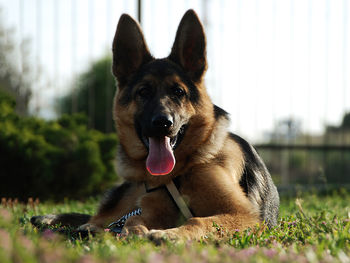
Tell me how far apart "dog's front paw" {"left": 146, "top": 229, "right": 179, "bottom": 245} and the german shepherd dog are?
0.28m

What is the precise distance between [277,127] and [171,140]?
5.47 meters

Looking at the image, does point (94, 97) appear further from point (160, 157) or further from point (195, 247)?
point (195, 247)

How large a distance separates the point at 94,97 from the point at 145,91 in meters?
5.96

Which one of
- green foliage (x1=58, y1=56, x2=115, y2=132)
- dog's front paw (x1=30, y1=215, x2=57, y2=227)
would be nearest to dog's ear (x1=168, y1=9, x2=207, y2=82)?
dog's front paw (x1=30, y1=215, x2=57, y2=227)

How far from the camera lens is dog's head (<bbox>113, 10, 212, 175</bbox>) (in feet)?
11.3

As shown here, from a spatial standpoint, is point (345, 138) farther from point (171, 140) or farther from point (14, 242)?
point (14, 242)

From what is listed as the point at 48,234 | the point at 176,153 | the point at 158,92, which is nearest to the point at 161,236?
the point at 48,234

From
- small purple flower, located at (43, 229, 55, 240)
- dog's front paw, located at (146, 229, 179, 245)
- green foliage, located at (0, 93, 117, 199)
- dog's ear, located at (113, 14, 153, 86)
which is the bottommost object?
green foliage, located at (0, 93, 117, 199)

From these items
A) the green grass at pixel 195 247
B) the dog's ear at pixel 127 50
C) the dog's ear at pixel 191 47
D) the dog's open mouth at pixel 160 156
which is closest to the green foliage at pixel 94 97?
the dog's ear at pixel 127 50

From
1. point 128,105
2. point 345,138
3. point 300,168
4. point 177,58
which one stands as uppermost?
point 177,58

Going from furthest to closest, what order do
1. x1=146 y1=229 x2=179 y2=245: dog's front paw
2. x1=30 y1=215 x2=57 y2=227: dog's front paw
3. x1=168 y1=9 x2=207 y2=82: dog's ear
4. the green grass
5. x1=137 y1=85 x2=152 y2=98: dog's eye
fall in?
x1=168 y1=9 x2=207 y2=82: dog's ear, x1=137 y1=85 x2=152 y2=98: dog's eye, x1=30 y1=215 x2=57 y2=227: dog's front paw, x1=146 y1=229 x2=179 y2=245: dog's front paw, the green grass

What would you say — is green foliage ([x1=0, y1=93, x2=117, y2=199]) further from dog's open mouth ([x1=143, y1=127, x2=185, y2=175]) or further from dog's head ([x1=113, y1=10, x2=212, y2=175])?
dog's open mouth ([x1=143, y1=127, x2=185, y2=175])

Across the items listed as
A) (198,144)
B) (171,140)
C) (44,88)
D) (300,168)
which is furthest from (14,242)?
(300,168)

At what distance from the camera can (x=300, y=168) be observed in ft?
29.2
